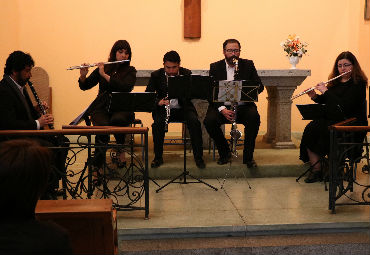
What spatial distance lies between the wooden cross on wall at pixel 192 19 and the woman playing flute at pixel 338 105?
9.45ft

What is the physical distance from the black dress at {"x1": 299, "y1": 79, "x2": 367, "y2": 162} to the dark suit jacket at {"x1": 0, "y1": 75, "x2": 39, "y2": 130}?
111 inches

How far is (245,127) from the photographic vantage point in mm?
5645

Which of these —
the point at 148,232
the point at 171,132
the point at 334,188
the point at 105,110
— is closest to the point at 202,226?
the point at 148,232

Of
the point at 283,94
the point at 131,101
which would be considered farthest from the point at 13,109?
the point at 283,94

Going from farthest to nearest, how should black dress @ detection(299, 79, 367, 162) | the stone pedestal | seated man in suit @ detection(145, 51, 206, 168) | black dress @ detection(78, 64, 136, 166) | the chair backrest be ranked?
the chair backrest → the stone pedestal → seated man in suit @ detection(145, 51, 206, 168) → black dress @ detection(78, 64, 136, 166) → black dress @ detection(299, 79, 367, 162)

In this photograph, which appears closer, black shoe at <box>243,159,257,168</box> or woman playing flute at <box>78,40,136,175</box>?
woman playing flute at <box>78,40,136,175</box>

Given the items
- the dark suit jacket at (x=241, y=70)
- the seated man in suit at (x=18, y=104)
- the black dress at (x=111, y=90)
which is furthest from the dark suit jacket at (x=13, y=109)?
the dark suit jacket at (x=241, y=70)

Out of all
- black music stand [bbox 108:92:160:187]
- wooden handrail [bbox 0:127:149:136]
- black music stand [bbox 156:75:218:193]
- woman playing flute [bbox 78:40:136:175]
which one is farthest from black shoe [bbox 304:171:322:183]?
wooden handrail [bbox 0:127:149:136]

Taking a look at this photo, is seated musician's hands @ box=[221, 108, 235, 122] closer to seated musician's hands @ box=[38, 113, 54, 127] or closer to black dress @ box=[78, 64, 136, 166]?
black dress @ box=[78, 64, 136, 166]

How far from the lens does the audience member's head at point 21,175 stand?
5.40 ft

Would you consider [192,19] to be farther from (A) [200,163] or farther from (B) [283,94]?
(A) [200,163]

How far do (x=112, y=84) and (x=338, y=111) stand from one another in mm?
2356

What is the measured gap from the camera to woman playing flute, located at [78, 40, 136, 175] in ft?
17.9

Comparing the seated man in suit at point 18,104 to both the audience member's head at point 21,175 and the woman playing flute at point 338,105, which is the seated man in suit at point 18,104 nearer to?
the woman playing flute at point 338,105
